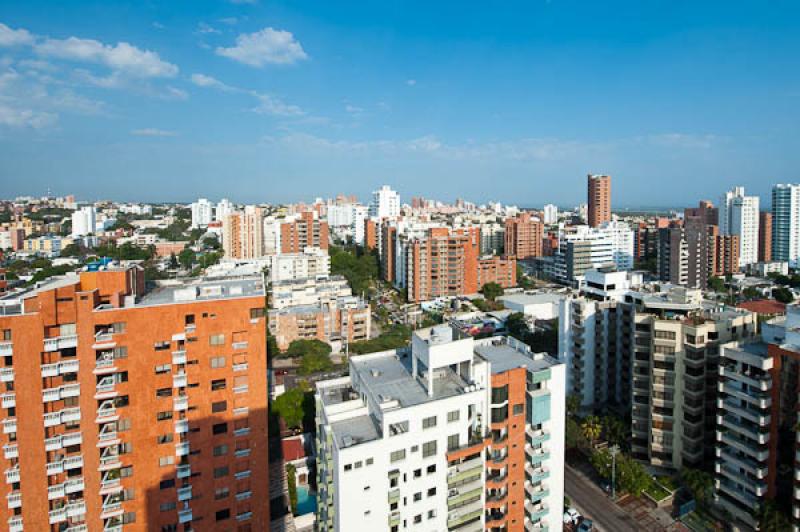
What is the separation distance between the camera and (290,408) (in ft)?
61.5

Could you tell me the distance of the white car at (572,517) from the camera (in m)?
14.0

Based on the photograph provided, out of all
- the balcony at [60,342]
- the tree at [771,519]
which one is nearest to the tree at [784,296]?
the tree at [771,519]

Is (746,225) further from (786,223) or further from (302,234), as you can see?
(302,234)

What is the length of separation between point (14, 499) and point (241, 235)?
43.9 meters

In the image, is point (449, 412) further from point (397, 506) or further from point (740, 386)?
point (740, 386)

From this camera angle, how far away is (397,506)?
Answer: 9336mm

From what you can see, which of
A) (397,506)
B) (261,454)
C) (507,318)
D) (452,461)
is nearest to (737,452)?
(452,461)

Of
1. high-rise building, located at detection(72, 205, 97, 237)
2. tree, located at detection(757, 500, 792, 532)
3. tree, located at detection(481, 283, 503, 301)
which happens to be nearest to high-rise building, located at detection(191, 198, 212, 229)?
high-rise building, located at detection(72, 205, 97, 237)

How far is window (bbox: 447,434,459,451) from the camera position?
980 centimetres

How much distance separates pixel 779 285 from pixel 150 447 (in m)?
52.8

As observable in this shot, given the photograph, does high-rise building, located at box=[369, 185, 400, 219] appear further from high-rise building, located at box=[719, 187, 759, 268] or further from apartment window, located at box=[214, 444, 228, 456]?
apartment window, located at box=[214, 444, 228, 456]

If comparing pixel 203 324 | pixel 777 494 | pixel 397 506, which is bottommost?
pixel 777 494

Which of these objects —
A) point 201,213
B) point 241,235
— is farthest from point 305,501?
point 201,213

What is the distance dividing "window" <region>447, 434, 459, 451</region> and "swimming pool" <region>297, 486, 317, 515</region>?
7.30 metres
